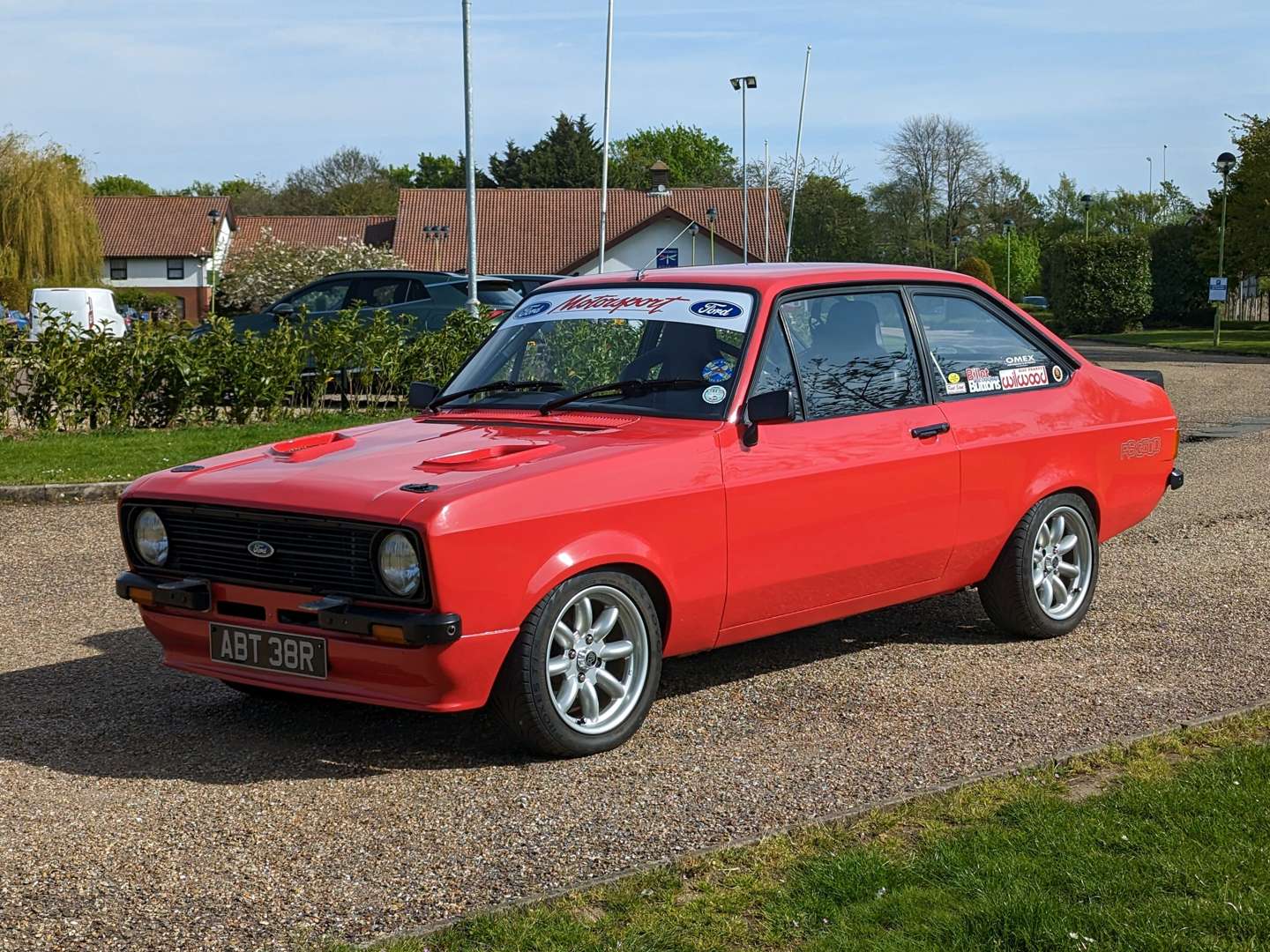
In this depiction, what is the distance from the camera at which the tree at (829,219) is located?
2569 inches

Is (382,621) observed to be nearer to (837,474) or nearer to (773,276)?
(837,474)

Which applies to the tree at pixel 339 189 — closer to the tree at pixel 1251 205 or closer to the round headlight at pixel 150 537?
the tree at pixel 1251 205

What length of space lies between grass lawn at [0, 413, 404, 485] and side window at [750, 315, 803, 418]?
296 inches

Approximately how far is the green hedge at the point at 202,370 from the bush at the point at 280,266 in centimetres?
2830

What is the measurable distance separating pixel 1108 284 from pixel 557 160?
44.0 metres

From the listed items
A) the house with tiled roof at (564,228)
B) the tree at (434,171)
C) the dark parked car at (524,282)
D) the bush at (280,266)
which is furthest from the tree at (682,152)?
the dark parked car at (524,282)

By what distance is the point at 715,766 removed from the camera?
5496 mm

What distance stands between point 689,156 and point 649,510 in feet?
436

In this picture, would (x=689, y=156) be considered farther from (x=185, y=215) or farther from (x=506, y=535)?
(x=506, y=535)

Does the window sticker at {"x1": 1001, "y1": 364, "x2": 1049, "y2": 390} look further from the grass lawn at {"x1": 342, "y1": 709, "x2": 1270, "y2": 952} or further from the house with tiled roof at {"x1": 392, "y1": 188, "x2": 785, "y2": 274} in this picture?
the house with tiled roof at {"x1": 392, "y1": 188, "x2": 785, "y2": 274}

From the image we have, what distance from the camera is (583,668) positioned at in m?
5.58

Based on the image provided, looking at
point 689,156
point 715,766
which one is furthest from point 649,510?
point 689,156

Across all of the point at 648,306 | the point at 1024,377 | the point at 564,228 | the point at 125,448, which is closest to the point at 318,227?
the point at 564,228

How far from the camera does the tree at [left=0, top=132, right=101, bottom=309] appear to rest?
200 ft
